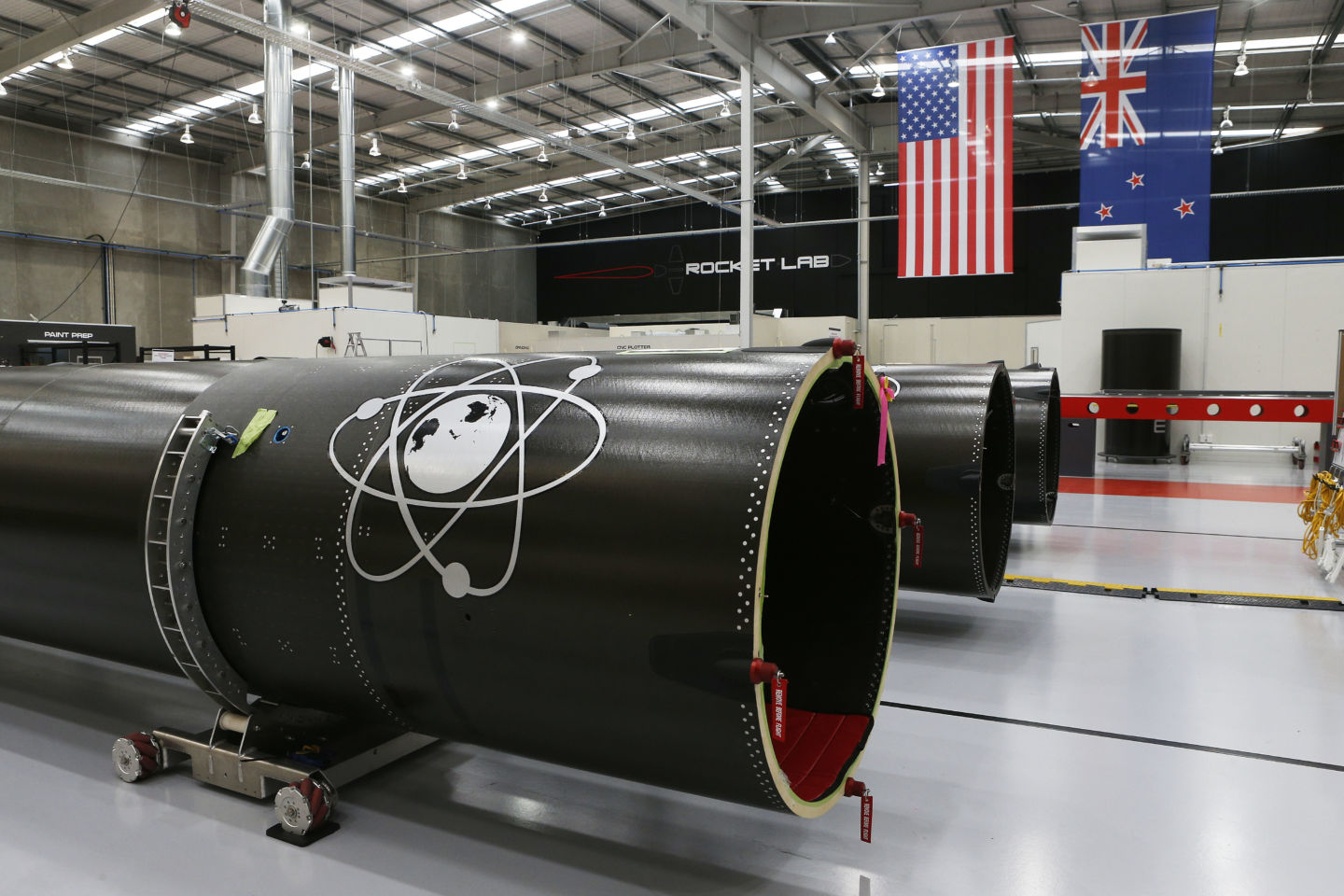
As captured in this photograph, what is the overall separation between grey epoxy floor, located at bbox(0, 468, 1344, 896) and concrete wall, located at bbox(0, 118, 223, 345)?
674 inches

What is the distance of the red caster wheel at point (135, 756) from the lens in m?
2.79

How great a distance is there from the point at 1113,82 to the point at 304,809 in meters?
11.9

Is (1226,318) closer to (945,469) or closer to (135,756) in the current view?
(945,469)

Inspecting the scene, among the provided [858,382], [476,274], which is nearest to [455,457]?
[858,382]

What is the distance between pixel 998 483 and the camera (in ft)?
15.5

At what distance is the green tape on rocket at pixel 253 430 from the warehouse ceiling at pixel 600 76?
25.7ft

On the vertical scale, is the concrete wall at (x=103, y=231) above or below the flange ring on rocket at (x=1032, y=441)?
above

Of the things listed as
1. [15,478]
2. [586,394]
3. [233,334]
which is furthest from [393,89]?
[586,394]

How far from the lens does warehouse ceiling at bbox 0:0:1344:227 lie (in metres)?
13.1

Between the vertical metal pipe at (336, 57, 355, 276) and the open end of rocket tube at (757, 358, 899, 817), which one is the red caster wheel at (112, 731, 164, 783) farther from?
the vertical metal pipe at (336, 57, 355, 276)

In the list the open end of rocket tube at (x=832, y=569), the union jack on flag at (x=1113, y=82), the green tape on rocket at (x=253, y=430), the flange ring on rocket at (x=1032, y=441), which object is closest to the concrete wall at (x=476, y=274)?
the union jack on flag at (x=1113, y=82)

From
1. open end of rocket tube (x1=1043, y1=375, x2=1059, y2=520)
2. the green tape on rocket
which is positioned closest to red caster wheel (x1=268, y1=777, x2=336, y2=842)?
the green tape on rocket

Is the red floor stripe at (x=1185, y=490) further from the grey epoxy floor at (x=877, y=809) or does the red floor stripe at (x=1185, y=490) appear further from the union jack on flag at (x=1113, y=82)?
the grey epoxy floor at (x=877, y=809)

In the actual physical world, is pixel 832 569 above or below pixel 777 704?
above
